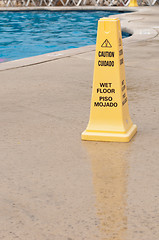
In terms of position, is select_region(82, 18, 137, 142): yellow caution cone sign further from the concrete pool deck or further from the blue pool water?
the blue pool water

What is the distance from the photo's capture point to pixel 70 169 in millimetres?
3670

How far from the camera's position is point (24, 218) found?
2914 millimetres

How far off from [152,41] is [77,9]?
13.8 meters

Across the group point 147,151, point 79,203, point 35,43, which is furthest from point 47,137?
point 35,43

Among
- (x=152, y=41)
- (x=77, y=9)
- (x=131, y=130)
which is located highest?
(x=131, y=130)

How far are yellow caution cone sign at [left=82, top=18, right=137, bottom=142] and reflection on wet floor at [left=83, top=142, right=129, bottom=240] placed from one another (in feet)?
0.45

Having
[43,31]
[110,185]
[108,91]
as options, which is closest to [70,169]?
[110,185]

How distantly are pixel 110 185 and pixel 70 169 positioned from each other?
399 mm

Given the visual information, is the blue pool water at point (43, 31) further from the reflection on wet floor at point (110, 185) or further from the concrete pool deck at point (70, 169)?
the reflection on wet floor at point (110, 185)

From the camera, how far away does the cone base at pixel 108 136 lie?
4293mm

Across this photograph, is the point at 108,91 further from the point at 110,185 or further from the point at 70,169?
the point at 110,185

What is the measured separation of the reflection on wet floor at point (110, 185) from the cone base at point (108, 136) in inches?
2.9

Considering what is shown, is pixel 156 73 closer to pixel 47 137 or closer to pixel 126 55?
pixel 126 55

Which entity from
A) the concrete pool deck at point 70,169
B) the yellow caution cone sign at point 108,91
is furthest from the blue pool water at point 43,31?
the yellow caution cone sign at point 108,91
